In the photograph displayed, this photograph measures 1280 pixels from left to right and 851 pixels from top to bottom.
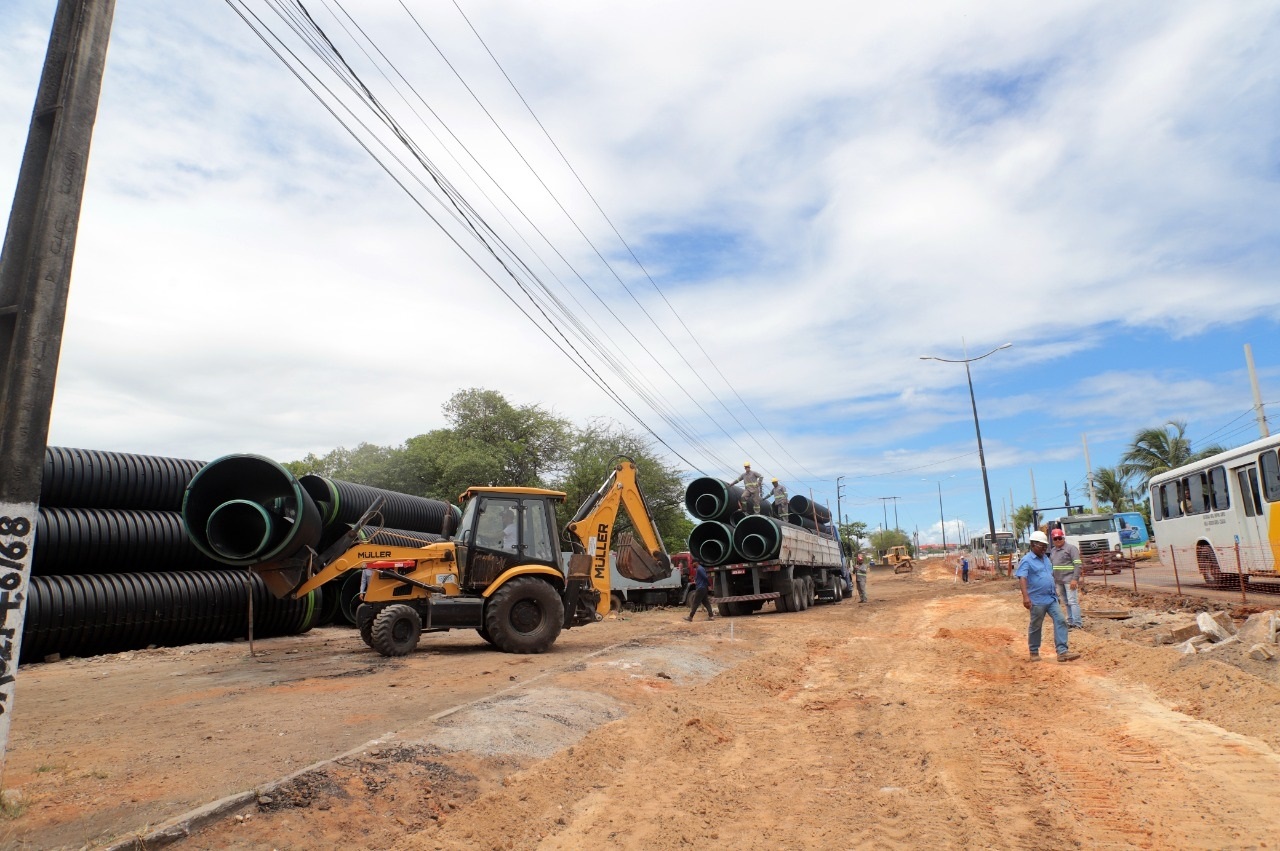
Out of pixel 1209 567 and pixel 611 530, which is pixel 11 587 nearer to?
pixel 611 530

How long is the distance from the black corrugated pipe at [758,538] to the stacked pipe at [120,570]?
37.0 ft

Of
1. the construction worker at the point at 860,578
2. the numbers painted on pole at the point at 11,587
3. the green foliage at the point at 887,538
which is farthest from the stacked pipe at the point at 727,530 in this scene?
the green foliage at the point at 887,538

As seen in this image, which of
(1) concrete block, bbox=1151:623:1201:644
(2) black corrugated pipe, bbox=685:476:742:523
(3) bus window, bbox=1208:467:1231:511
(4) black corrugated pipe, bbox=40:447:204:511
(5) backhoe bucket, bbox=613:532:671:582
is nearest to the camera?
(1) concrete block, bbox=1151:623:1201:644

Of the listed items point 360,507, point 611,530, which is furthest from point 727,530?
point 360,507

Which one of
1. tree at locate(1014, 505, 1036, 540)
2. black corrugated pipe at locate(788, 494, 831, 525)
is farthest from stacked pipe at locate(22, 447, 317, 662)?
tree at locate(1014, 505, 1036, 540)

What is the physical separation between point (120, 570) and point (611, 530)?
806 cm

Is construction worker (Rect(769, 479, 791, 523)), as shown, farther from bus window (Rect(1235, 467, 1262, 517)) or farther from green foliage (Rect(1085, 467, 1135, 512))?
green foliage (Rect(1085, 467, 1135, 512))

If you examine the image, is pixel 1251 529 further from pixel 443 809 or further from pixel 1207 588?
pixel 443 809

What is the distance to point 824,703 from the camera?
839 cm

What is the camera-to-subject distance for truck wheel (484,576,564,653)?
37.7 feet

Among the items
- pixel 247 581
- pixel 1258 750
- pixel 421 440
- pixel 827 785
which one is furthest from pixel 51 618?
pixel 421 440

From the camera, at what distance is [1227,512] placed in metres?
16.4

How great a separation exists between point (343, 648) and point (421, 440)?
103 feet

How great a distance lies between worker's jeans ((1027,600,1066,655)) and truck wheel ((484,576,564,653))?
20.5ft
